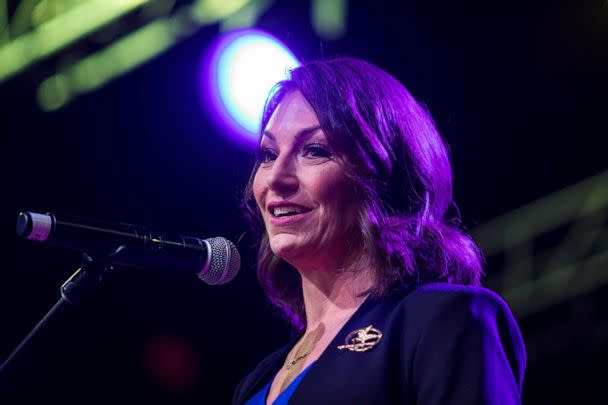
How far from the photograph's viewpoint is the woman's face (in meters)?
2.02

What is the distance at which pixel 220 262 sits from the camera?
179cm

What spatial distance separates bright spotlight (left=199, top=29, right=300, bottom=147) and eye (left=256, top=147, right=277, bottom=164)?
1.49 m

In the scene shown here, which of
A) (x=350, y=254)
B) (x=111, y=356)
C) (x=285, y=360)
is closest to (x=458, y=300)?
(x=350, y=254)

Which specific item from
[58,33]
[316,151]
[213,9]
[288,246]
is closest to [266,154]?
[316,151]

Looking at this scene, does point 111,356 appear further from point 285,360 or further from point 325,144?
point 325,144

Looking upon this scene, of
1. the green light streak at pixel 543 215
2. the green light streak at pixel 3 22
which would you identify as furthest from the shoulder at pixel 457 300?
the green light streak at pixel 3 22

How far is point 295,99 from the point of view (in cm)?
224

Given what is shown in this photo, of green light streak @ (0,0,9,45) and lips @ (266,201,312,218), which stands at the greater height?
green light streak @ (0,0,9,45)

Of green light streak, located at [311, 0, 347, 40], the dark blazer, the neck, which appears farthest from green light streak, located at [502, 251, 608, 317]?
the dark blazer

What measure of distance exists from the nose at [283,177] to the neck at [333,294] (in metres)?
0.30

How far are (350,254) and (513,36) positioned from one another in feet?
7.22

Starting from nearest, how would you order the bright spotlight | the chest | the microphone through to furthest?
the microphone
the chest
the bright spotlight

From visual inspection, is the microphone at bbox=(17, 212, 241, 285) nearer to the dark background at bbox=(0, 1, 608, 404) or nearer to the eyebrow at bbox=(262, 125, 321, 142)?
the eyebrow at bbox=(262, 125, 321, 142)

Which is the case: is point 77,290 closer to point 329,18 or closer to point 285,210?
point 285,210
